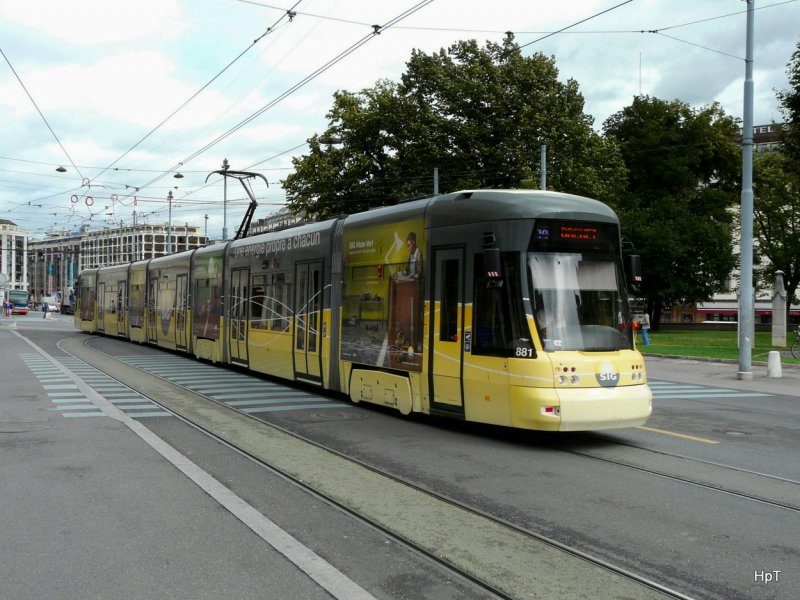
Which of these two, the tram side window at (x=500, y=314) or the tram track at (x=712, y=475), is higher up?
the tram side window at (x=500, y=314)

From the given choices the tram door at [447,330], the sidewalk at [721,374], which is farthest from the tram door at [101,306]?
the tram door at [447,330]

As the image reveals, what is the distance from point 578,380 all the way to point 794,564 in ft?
12.9

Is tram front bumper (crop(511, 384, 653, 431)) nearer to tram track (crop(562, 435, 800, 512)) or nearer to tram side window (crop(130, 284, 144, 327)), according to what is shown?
tram track (crop(562, 435, 800, 512))

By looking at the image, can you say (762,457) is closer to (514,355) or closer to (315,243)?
(514,355)

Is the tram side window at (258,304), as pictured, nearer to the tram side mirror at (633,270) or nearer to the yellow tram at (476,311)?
the yellow tram at (476,311)

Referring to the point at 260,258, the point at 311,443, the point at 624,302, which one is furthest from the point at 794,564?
the point at 260,258

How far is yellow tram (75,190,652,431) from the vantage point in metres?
9.09

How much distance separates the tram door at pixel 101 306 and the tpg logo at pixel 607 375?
30.5 meters

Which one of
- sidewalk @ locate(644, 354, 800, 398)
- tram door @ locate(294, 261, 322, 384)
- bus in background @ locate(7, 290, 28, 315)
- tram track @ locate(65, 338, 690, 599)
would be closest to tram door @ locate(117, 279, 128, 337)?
tram door @ locate(294, 261, 322, 384)

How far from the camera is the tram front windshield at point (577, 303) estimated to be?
9172 mm

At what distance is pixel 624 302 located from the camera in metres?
9.79

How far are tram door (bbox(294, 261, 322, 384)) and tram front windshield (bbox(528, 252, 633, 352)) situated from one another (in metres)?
5.62

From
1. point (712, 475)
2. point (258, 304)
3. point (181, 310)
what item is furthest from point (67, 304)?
point (712, 475)

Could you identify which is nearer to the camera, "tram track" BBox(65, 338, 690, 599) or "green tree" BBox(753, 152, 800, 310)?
"tram track" BBox(65, 338, 690, 599)
